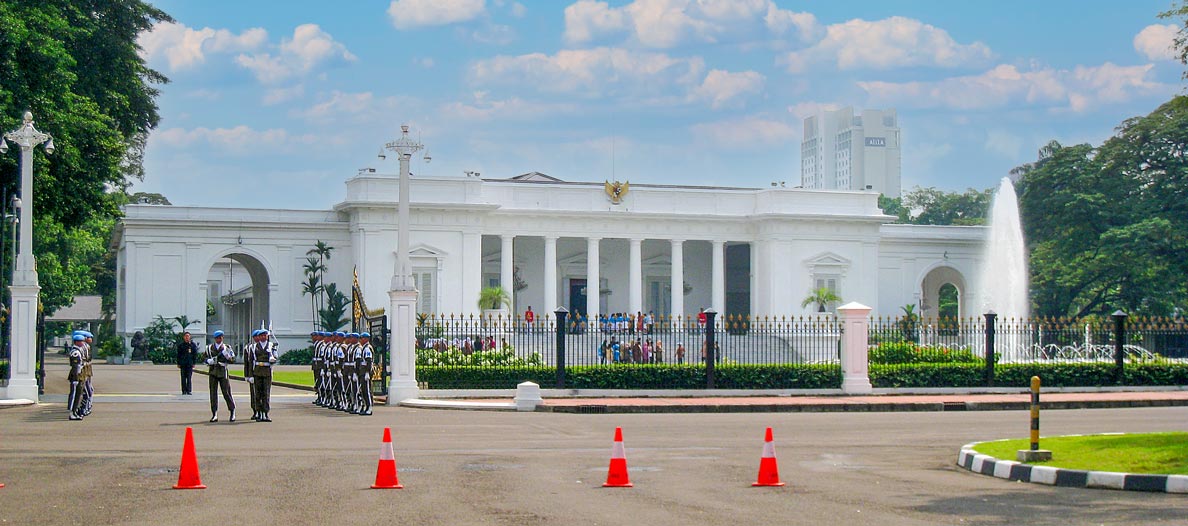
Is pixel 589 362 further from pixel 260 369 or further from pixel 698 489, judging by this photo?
pixel 698 489

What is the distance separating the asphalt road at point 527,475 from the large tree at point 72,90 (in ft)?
37.8

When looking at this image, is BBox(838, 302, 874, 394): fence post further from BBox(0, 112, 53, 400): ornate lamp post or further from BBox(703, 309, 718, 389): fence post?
BBox(0, 112, 53, 400): ornate lamp post

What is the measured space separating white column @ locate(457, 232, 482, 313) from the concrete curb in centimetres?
4466

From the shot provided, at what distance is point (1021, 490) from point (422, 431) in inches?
401

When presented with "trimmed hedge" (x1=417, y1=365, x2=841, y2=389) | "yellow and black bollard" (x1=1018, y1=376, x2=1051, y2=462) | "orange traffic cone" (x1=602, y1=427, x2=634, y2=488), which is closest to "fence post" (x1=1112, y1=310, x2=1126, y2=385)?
"trimmed hedge" (x1=417, y1=365, x2=841, y2=389)

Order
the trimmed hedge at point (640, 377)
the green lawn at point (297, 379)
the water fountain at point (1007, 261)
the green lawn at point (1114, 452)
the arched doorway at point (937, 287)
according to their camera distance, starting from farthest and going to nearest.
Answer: the arched doorway at point (937, 287), the water fountain at point (1007, 261), the green lawn at point (297, 379), the trimmed hedge at point (640, 377), the green lawn at point (1114, 452)

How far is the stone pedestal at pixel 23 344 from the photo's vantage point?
2817 centimetres

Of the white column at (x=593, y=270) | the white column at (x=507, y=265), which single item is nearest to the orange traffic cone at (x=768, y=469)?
the white column at (x=507, y=265)

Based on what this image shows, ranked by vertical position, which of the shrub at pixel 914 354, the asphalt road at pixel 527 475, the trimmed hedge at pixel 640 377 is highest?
the shrub at pixel 914 354

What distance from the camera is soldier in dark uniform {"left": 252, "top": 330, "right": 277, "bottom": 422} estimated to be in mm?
23266

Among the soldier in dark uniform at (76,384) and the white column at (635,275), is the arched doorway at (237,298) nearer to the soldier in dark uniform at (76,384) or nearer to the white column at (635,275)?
the white column at (635,275)

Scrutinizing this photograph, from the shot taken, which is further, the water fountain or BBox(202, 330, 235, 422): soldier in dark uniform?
the water fountain

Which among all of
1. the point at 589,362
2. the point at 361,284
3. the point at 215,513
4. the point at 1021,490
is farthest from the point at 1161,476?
the point at 361,284

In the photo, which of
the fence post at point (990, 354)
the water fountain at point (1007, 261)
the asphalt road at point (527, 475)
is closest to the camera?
the asphalt road at point (527, 475)
